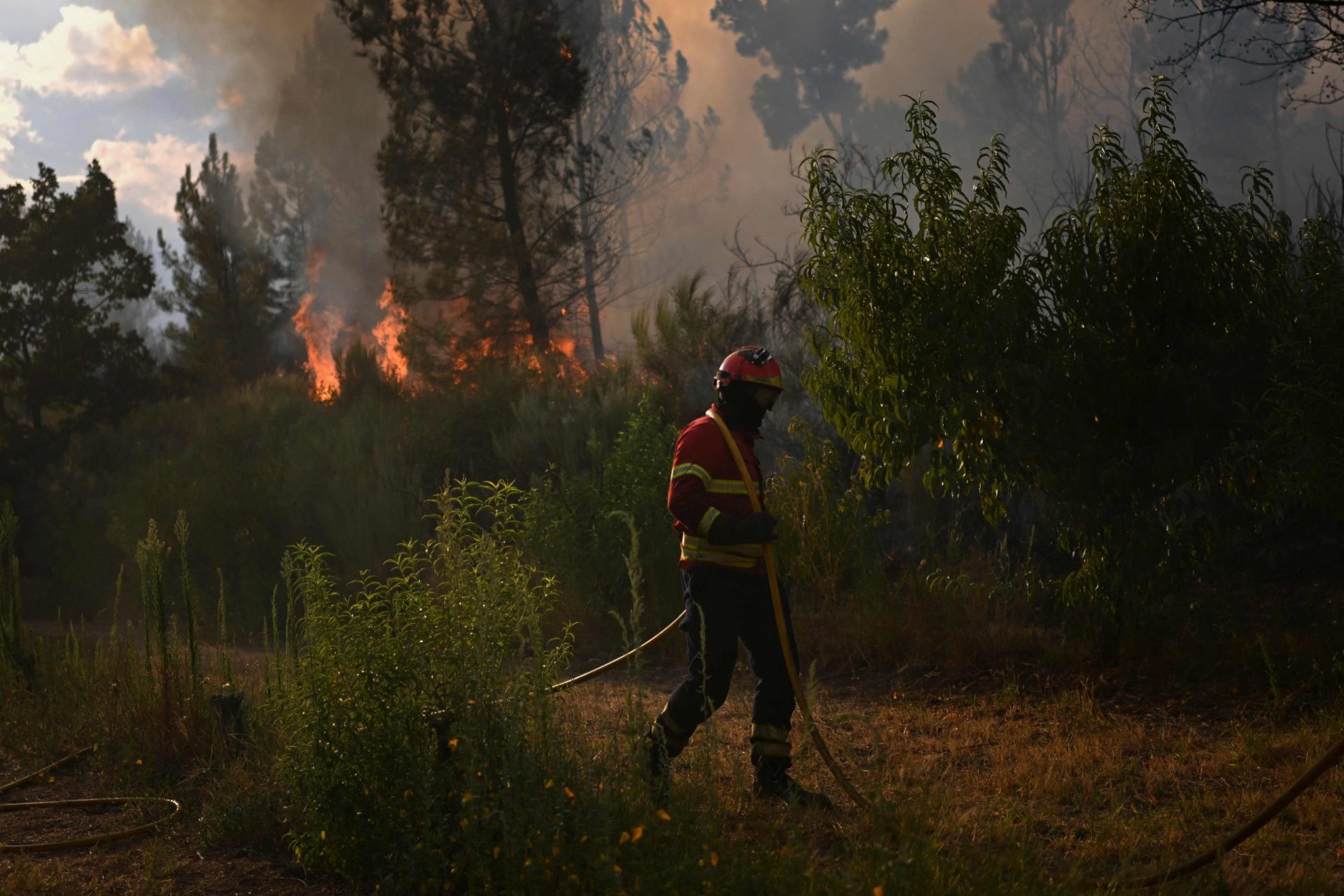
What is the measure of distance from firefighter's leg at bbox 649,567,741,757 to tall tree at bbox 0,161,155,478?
630 inches

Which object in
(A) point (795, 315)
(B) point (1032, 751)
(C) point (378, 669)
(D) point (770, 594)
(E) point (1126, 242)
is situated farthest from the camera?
(A) point (795, 315)

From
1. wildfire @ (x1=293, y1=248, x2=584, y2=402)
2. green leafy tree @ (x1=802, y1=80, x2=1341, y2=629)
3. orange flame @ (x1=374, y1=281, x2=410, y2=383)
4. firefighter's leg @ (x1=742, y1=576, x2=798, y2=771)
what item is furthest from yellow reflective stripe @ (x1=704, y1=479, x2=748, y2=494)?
orange flame @ (x1=374, y1=281, x2=410, y2=383)

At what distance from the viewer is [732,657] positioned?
4664 millimetres

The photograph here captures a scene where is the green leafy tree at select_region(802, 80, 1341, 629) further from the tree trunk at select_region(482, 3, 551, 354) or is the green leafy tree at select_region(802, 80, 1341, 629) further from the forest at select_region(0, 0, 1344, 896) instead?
the tree trunk at select_region(482, 3, 551, 354)

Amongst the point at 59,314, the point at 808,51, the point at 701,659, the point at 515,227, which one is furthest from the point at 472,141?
the point at 808,51

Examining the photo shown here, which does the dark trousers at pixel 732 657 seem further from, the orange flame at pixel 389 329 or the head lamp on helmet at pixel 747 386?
the orange flame at pixel 389 329

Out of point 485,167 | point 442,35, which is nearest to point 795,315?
point 485,167

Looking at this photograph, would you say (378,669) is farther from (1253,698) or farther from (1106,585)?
(1253,698)

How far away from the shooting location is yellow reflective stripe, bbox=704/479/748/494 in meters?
4.66

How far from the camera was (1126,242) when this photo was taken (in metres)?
6.18

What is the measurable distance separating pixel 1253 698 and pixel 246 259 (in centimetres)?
3619

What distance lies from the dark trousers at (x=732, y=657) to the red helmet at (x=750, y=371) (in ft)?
2.72

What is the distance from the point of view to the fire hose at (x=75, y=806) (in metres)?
4.73

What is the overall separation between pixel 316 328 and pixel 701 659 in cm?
3467
